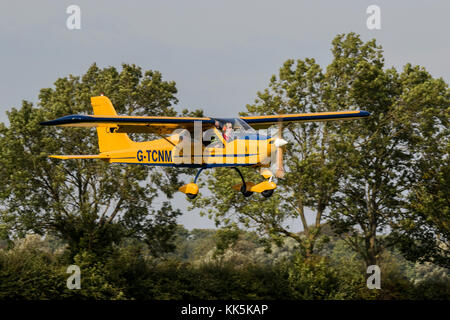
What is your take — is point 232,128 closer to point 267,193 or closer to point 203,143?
point 203,143

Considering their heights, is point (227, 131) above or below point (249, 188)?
above

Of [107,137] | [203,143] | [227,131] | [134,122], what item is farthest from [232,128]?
[107,137]

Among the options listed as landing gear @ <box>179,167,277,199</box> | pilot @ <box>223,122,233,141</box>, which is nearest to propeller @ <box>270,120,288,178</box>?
landing gear @ <box>179,167,277,199</box>

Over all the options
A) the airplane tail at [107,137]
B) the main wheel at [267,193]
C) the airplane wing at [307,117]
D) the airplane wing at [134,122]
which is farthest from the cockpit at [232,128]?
Answer: the airplane tail at [107,137]

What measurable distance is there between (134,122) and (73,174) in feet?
54.1

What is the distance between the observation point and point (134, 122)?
1745 centimetres

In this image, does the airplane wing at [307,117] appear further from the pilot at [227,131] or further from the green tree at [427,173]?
the green tree at [427,173]

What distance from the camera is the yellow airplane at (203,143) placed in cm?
1605

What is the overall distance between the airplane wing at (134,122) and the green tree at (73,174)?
1318 centimetres

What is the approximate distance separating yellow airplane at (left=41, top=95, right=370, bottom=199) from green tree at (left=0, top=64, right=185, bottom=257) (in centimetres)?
1131

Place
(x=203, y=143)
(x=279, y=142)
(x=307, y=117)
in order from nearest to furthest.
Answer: (x=279, y=142) < (x=203, y=143) < (x=307, y=117)

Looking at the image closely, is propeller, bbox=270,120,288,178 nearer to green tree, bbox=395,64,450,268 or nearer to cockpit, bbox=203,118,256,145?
cockpit, bbox=203,118,256,145

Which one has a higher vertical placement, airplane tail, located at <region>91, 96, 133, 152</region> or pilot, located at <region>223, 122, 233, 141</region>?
airplane tail, located at <region>91, 96, 133, 152</region>

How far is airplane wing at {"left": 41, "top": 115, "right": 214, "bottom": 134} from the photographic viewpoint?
16.0 meters
